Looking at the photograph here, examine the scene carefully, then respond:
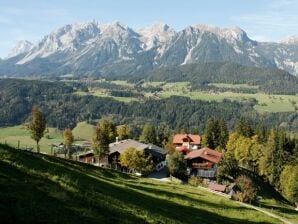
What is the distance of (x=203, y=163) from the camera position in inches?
5044

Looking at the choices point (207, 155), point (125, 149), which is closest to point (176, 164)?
point (125, 149)

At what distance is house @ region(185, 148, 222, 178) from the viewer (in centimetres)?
12475

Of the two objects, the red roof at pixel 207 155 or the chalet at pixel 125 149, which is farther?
the red roof at pixel 207 155

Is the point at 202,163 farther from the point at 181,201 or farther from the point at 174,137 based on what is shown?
the point at 181,201

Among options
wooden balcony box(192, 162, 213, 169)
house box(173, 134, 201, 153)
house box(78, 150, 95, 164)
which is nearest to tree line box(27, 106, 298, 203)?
→ house box(173, 134, 201, 153)

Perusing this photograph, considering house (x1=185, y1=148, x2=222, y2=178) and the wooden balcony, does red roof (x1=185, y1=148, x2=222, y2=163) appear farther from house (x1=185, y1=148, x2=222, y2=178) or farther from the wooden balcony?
the wooden balcony

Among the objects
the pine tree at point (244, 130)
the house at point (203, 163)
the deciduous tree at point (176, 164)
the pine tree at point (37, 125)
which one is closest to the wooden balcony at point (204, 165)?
the house at point (203, 163)

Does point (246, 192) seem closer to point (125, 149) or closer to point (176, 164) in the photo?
point (176, 164)

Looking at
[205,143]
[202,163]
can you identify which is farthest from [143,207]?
[205,143]

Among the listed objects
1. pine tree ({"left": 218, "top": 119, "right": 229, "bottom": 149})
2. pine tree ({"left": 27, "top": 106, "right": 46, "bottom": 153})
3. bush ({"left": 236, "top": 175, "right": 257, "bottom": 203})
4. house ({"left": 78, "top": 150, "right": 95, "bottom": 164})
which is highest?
pine tree ({"left": 27, "top": 106, "right": 46, "bottom": 153})

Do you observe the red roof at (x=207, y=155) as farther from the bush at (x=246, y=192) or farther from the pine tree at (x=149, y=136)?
the pine tree at (x=149, y=136)

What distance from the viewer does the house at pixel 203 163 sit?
4911 inches

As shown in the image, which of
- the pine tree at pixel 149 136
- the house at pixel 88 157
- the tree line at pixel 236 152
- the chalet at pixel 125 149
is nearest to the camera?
the tree line at pixel 236 152

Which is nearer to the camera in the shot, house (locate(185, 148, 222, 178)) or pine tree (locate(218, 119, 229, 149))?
house (locate(185, 148, 222, 178))
